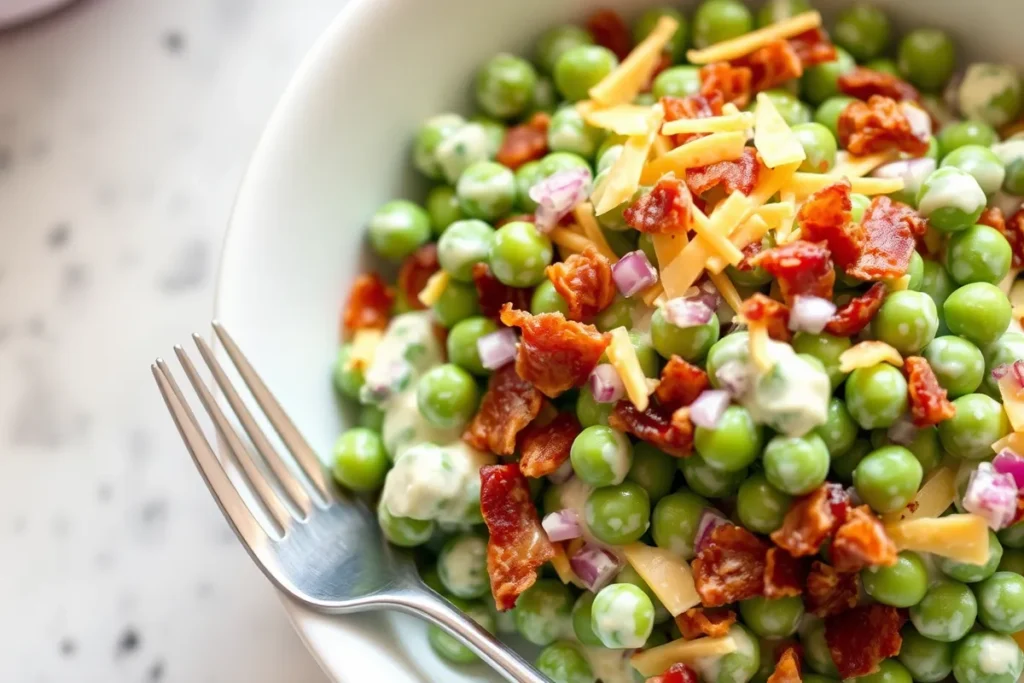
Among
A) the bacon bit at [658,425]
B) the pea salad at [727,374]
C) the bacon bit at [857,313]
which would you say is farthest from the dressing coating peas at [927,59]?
the bacon bit at [658,425]

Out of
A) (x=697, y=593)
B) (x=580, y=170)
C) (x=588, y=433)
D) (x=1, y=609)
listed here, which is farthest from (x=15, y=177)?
(x=697, y=593)

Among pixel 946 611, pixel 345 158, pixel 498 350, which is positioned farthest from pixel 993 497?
pixel 345 158

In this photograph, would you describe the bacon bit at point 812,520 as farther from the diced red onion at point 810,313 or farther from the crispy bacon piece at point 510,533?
the crispy bacon piece at point 510,533

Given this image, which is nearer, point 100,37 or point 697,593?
point 697,593

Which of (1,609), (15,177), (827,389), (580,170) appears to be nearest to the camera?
(827,389)

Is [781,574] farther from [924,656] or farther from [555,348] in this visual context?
[555,348]

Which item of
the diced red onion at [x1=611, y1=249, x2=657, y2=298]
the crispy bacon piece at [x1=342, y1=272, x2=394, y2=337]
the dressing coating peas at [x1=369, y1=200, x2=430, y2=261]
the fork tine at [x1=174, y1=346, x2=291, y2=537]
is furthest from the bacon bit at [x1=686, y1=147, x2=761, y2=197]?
the fork tine at [x1=174, y1=346, x2=291, y2=537]

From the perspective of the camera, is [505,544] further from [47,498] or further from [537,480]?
[47,498]
